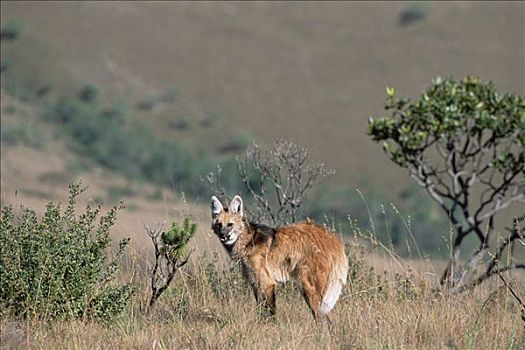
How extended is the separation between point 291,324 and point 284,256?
875 millimetres

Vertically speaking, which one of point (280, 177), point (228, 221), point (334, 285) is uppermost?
point (280, 177)

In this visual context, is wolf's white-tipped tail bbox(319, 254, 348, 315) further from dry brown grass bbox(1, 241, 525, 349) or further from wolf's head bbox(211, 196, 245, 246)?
wolf's head bbox(211, 196, 245, 246)

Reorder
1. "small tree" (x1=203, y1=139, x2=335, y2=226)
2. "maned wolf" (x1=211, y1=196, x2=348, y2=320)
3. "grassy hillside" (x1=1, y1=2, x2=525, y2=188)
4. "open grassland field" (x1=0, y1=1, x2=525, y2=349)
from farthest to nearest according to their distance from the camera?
"grassy hillside" (x1=1, y1=2, x2=525, y2=188)
"open grassland field" (x1=0, y1=1, x2=525, y2=349)
"small tree" (x1=203, y1=139, x2=335, y2=226)
"maned wolf" (x1=211, y1=196, x2=348, y2=320)

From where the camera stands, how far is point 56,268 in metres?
7.36

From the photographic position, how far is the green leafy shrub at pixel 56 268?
7285 millimetres

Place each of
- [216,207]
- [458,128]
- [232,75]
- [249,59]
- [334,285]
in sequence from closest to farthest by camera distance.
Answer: [334,285] → [216,207] → [458,128] → [232,75] → [249,59]

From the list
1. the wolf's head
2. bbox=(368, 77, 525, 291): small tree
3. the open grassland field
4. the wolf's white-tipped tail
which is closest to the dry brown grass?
the wolf's white-tipped tail

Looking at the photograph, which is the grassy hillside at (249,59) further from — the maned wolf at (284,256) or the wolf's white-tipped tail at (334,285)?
the wolf's white-tipped tail at (334,285)

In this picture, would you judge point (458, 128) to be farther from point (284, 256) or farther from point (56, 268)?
point (56, 268)

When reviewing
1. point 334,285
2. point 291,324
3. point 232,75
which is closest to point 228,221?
point 334,285

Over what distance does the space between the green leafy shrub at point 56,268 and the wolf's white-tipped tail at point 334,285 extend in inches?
63.2

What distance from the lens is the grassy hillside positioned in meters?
65.1

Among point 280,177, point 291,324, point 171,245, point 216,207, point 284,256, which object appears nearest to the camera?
point 291,324

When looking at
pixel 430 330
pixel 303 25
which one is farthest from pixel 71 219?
pixel 303 25
